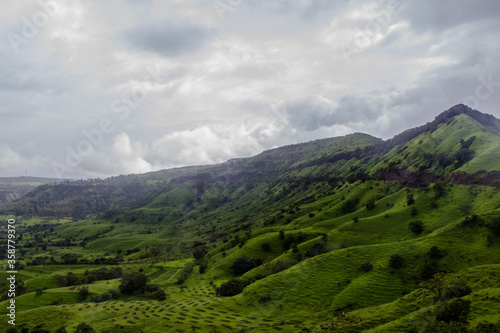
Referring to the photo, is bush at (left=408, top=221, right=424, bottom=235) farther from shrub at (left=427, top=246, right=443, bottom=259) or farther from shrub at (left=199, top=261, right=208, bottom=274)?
shrub at (left=199, top=261, right=208, bottom=274)

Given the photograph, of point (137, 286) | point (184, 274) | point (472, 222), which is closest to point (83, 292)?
point (137, 286)

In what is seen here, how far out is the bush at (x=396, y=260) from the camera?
80.6 metres

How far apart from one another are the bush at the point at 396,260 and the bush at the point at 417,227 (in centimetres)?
2844

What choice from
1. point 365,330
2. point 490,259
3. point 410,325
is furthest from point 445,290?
point 490,259

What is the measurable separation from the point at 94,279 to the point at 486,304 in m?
143

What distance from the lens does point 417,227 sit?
104m

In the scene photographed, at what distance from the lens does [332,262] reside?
87.9 m

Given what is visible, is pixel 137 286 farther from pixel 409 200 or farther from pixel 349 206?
pixel 409 200

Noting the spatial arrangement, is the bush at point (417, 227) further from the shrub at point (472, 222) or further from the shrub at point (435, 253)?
the shrub at point (435, 253)

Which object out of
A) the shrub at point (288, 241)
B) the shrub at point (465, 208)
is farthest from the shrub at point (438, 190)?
the shrub at point (288, 241)

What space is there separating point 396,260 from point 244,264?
5982 centimetres

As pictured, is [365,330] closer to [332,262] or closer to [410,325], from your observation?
[410,325]

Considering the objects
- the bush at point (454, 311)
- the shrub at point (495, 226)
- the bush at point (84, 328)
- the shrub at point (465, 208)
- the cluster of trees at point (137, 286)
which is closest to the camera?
the bush at point (454, 311)

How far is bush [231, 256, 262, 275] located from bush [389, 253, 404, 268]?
2128 inches
